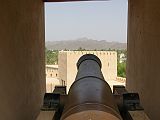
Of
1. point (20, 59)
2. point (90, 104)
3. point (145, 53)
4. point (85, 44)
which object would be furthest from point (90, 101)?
point (85, 44)

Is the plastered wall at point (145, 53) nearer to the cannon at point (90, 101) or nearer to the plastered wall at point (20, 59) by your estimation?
the cannon at point (90, 101)

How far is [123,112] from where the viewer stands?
12.2 ft

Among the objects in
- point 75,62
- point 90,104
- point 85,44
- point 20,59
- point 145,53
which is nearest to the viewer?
point 90,104

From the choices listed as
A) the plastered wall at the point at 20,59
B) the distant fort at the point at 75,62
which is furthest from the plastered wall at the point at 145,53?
the distant fort at the point at 75,62

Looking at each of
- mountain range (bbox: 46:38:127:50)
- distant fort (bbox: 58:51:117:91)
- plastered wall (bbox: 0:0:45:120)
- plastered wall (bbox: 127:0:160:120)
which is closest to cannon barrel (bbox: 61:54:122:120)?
plastered wall (bbox: 0:0:45:120)

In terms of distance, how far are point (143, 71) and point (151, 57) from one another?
721 mm

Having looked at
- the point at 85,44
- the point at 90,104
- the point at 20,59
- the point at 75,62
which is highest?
the point at 85,44

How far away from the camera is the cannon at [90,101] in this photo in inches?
92.7

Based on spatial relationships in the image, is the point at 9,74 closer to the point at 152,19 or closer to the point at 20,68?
the point at 20,68

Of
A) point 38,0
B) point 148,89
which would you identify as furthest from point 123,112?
point 38,0

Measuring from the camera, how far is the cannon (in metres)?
2.35

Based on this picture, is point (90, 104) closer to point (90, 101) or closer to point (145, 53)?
point (90, 101)

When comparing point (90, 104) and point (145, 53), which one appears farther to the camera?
point (145, 53)

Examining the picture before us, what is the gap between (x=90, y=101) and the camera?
8.20 feet
